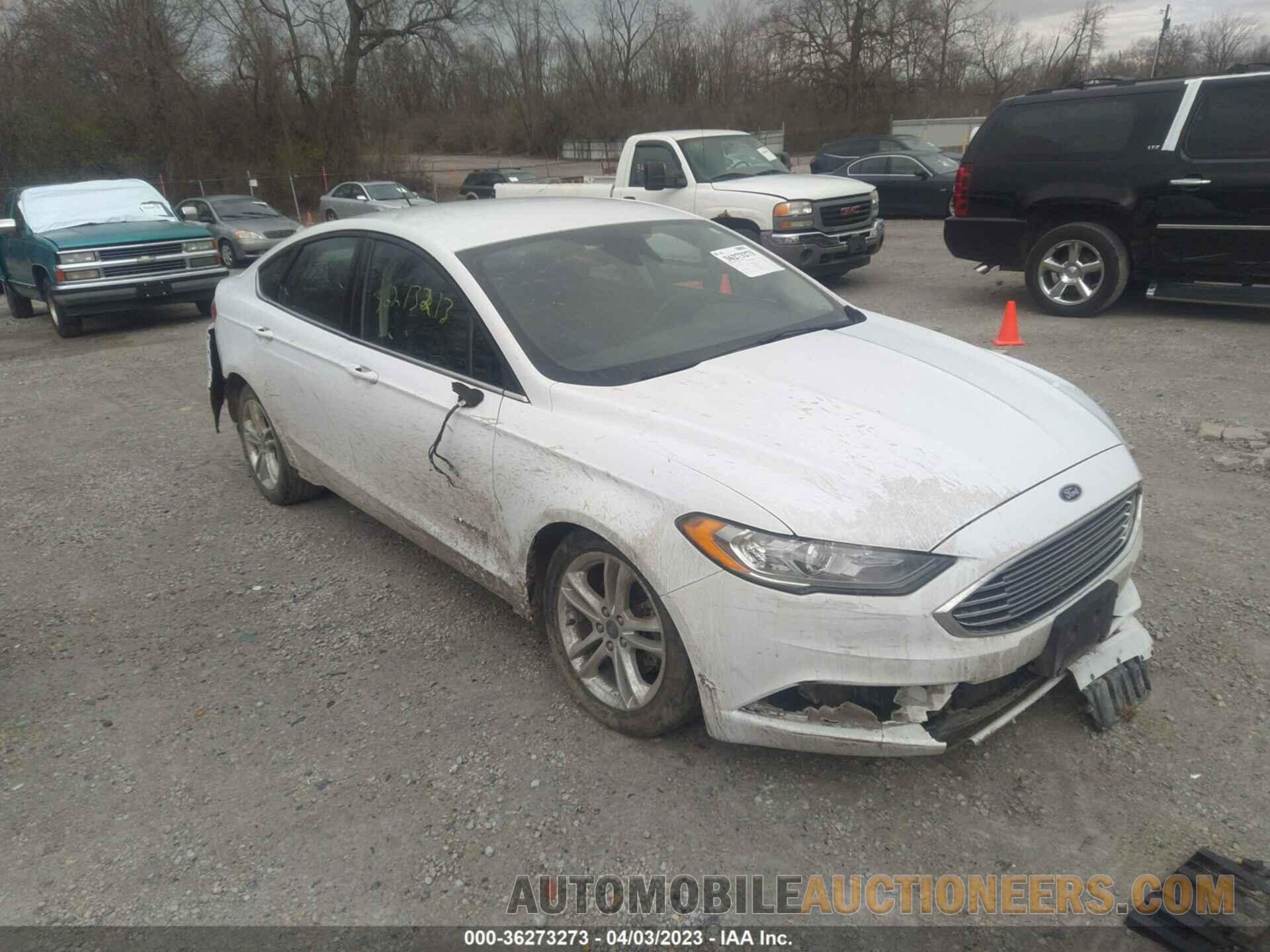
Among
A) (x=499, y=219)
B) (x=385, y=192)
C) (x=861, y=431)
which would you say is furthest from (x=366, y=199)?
(x=861, y=431)

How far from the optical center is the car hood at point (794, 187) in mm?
10531

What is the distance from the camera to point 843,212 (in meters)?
10.9

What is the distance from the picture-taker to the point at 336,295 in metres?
4.28

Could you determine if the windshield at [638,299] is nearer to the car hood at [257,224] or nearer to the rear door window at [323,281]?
the rear door window at [323,281]

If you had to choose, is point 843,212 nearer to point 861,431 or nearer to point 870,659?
point 861,431

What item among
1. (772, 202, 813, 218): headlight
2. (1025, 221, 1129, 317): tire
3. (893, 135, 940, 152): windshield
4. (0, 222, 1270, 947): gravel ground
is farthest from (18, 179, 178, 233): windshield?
(893, 135, 940, 152): windshield

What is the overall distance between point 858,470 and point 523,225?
202 cm

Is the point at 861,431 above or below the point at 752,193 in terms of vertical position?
below

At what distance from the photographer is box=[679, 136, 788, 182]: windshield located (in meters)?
11.2

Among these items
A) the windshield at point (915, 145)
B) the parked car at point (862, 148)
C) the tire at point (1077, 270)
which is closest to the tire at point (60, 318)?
the tire at point (1077, 270)

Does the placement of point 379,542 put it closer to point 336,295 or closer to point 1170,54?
point 336,295

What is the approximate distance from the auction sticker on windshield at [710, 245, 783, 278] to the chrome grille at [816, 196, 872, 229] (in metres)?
6.69


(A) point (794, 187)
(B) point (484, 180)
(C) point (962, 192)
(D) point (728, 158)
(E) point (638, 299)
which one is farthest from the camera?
(B) point (484, 180)

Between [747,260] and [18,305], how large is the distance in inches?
540
